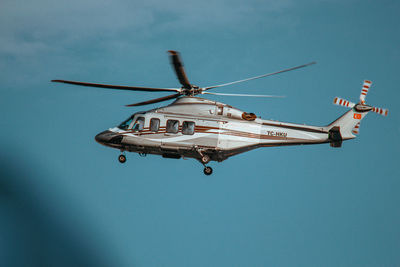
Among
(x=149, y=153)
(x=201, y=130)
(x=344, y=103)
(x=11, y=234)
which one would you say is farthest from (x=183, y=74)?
(x=11, y=234)

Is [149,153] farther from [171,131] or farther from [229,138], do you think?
[229,138]

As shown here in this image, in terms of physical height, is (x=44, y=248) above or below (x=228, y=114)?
below

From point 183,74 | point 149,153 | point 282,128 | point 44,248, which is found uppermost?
point 183,74

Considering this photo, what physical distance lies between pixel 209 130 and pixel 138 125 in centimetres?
408

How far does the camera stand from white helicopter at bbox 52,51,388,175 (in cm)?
2656

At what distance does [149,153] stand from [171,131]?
6.03ft

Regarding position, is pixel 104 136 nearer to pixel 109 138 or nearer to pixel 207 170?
pixel 109 138

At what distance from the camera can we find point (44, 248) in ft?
155

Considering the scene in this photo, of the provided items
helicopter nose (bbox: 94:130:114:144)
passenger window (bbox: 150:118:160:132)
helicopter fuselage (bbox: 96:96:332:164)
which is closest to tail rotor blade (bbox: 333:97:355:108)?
helicopter fuselage (bbox: 96:96:332:164)

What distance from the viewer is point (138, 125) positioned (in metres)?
28.2

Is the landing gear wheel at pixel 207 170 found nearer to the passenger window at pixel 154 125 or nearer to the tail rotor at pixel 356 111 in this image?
the passenger window at pixel 154 125

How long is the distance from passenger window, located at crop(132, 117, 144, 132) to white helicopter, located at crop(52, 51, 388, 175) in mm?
29

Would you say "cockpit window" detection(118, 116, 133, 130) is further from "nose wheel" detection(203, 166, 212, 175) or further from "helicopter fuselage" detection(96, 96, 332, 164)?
"nose wheel" detection(203, 166, 212, 175)

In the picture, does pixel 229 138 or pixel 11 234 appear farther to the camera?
pixel 11 234
